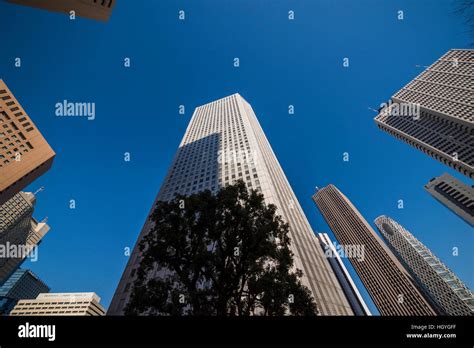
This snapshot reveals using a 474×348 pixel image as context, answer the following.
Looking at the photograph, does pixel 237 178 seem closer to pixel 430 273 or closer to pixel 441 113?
pixel 441 113

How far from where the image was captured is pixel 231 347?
5426mm

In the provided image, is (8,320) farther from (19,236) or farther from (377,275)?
(19,236)

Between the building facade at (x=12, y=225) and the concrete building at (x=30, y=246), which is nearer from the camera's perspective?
the building facade at (x=12, y=225)

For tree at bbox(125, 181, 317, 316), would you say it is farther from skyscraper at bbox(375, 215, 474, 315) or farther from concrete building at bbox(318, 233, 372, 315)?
skyscraper at bbox(375, 215, 474, 315)

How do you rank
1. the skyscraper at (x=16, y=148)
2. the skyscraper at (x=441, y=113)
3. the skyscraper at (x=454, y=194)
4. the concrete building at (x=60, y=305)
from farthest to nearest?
the concrete building at (x=60, y=305) → the skyscraper at (x=454, y=194) → the skyscraper at (x=441, y=113) → the skyscraper at (x=16, y=148)

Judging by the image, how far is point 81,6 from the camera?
3297 centimetres

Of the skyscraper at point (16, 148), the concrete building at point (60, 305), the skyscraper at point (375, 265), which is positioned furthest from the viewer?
the concrete building at point (60, 305)

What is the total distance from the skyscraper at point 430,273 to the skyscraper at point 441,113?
230 feet

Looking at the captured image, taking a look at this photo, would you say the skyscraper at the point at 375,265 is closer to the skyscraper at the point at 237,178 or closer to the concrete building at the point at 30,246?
the skyscraper at the point at 237,178

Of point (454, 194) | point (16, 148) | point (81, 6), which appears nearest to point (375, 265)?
point (454, 194)

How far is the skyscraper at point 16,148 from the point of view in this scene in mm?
60909

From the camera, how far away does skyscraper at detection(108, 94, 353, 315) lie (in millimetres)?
31172

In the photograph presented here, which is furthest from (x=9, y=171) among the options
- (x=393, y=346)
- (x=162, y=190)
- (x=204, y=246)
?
(x=393, y=346)

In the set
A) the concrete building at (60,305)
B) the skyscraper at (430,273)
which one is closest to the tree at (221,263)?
the skyscraper at (430,273)
